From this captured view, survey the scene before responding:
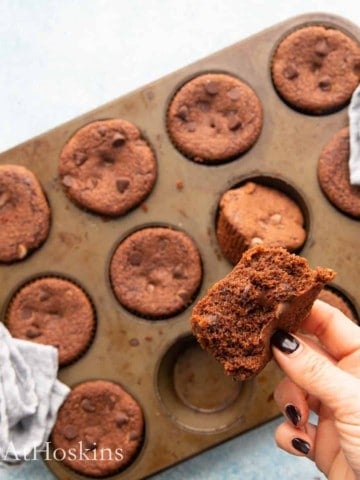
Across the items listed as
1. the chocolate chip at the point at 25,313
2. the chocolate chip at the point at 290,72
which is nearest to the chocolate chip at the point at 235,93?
the chocolate chip at the point at 290,72

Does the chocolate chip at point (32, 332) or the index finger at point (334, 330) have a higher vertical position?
the chocolate chip at point (32, 332)

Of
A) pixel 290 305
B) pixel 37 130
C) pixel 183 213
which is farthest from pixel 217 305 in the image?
pixel 37 130

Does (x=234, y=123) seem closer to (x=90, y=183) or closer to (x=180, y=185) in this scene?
(x=180, y=185)

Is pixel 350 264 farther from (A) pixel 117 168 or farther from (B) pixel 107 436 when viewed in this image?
(B) pixel 107 436

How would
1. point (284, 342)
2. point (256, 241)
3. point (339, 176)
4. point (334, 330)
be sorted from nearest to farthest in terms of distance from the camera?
point (284, 342), point (334, 330), point (256, 241), point (339, 176)

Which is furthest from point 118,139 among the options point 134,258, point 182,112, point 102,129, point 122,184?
point 134,258

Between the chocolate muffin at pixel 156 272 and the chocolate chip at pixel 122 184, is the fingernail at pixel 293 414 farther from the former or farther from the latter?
the chocolate chip at pixel 122 184
